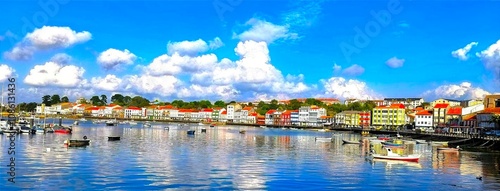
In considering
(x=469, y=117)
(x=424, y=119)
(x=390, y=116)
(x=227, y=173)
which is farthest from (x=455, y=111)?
(x=227, y=173)

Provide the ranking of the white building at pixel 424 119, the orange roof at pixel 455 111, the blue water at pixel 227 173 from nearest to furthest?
the blue water at pixel 227 173 → the orange roof at pixel 455 111 → the white building at pixel 424 119

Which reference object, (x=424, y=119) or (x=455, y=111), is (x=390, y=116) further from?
(x=455, y=111)

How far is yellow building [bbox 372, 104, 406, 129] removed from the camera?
6422 inches

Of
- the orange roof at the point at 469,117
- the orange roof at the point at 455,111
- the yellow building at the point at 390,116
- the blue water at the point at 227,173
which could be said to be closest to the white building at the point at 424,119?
the orange roof at the point at 455,111

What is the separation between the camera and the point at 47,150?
47531 mm

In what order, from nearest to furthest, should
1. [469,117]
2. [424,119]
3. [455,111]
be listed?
[469,117]
[455,111]
[424,119]

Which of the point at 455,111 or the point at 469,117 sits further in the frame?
the point at 455,111

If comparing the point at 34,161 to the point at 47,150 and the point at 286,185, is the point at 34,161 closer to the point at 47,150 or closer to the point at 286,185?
the point at 47,150

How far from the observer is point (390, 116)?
165125 mm

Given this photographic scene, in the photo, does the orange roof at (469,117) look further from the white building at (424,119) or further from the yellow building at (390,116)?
the yellow building at (390,116)

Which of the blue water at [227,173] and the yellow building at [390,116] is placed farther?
the yellow building at [390,116]

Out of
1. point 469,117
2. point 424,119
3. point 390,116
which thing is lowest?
point 424,119

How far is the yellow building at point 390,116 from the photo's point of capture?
163 meters

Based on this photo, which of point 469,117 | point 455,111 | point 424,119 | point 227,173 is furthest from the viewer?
point 424,119
